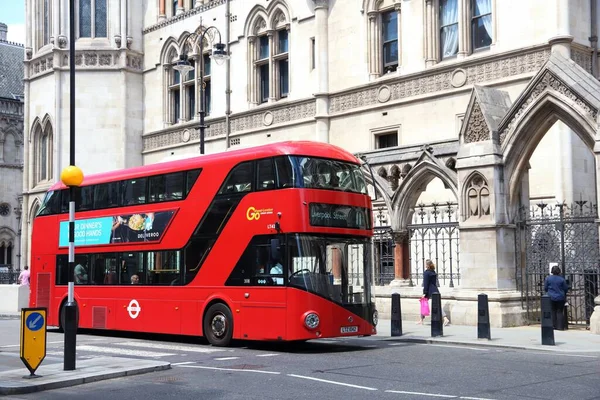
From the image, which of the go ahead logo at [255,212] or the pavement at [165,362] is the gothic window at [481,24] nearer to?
the pavement at [165,362]

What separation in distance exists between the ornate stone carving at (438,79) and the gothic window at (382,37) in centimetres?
82

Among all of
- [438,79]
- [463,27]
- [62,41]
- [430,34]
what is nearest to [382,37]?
[430,34]

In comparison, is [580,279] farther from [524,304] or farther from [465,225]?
[465,225]

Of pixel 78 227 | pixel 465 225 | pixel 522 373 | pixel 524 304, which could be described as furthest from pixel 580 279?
pixel 78 227

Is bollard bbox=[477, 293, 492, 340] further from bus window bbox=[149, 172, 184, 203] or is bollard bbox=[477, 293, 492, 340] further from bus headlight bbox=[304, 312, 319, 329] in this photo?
bus window bbox=[149, 172, 184, 203]

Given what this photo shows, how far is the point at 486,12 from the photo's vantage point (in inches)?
1006

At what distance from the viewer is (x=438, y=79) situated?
2645cm

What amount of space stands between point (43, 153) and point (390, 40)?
1928cm

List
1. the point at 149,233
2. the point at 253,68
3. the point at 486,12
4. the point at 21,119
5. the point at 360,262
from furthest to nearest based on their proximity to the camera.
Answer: the point at 21,119 < the point at 253,68 < the point at 486,12 < the point at 149,233 < the point at 360,262

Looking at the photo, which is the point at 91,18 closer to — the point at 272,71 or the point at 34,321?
the point at 272,71

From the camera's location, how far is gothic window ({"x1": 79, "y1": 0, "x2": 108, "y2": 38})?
38.8 metres

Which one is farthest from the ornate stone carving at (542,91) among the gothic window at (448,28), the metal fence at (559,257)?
the gothic window at (448,28)

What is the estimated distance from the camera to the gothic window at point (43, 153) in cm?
3978

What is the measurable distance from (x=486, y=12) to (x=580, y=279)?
9.28 m
